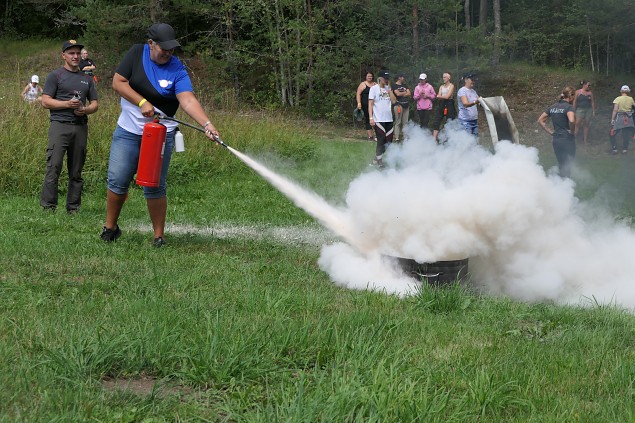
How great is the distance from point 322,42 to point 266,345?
29.6 meters

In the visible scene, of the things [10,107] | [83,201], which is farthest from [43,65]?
[83,201]

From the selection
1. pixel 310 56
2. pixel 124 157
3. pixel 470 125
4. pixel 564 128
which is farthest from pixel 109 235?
pixel 310 56

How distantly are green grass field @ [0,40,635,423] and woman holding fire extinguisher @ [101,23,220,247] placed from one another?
20.6 inches

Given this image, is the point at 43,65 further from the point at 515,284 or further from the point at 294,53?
the point at 515,284

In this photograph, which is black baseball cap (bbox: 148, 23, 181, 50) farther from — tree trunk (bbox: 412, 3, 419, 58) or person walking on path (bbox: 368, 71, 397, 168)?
tree trunk (bbox: 412, 3, 419, 58)

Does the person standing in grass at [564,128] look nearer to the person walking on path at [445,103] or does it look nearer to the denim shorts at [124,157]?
the person walking on path at [445,103]

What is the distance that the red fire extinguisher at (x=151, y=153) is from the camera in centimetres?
680

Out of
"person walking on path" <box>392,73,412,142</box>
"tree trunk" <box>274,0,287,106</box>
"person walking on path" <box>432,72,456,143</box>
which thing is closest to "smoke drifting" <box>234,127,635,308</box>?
"person walking on path" <box>432,72,456,143</box>

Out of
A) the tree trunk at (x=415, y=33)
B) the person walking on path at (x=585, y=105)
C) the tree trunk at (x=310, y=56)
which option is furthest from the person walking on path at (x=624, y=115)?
the tree trunk at (x=310, y=56)

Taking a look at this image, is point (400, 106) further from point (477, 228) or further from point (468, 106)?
point (477, 228)

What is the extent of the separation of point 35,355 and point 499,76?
30.7 metres

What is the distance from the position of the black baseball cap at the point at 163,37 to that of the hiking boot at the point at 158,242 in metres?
1.88

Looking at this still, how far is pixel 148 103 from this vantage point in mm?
6859

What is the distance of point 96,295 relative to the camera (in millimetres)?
4910
